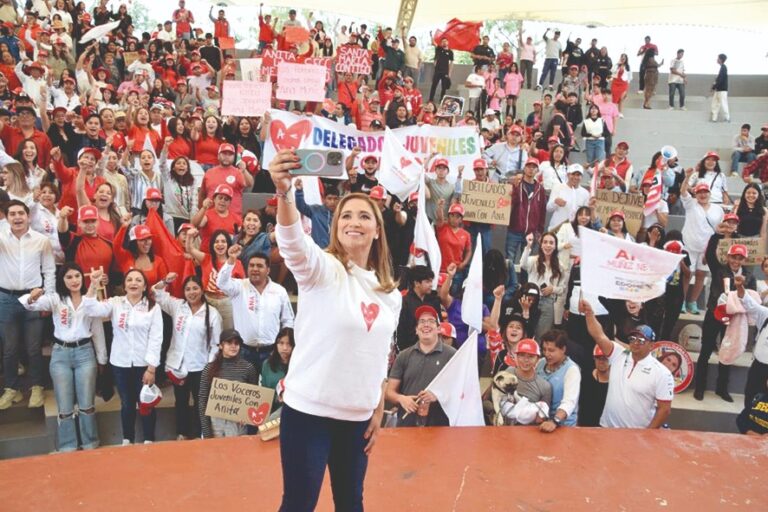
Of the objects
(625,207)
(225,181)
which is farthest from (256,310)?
(625,207)

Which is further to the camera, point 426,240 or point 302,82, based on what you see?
point 302,82

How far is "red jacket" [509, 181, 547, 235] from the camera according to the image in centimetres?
781

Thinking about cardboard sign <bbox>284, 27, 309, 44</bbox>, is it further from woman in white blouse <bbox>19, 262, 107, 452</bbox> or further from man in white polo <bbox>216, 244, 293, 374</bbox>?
woman in white blouse <bbox>19, 262, 107, 452</bbox>

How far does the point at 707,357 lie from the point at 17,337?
20.8 ft

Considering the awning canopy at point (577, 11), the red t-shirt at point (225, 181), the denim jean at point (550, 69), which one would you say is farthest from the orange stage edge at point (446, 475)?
the awning canopy at point (577, 11)

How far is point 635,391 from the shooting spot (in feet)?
16.7

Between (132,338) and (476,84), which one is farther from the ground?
(476,84)

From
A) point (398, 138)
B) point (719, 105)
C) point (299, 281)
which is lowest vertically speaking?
point (299, 281)

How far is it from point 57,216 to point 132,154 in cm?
170

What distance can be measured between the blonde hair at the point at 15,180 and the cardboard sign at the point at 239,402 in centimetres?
295

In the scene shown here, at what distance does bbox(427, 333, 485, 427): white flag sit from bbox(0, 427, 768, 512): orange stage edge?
14.9 inches

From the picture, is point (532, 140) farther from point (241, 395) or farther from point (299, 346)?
point (299, 346)

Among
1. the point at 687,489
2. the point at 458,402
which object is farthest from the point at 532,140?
the point at 687,489

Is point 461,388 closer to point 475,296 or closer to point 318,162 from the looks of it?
point 475,296
